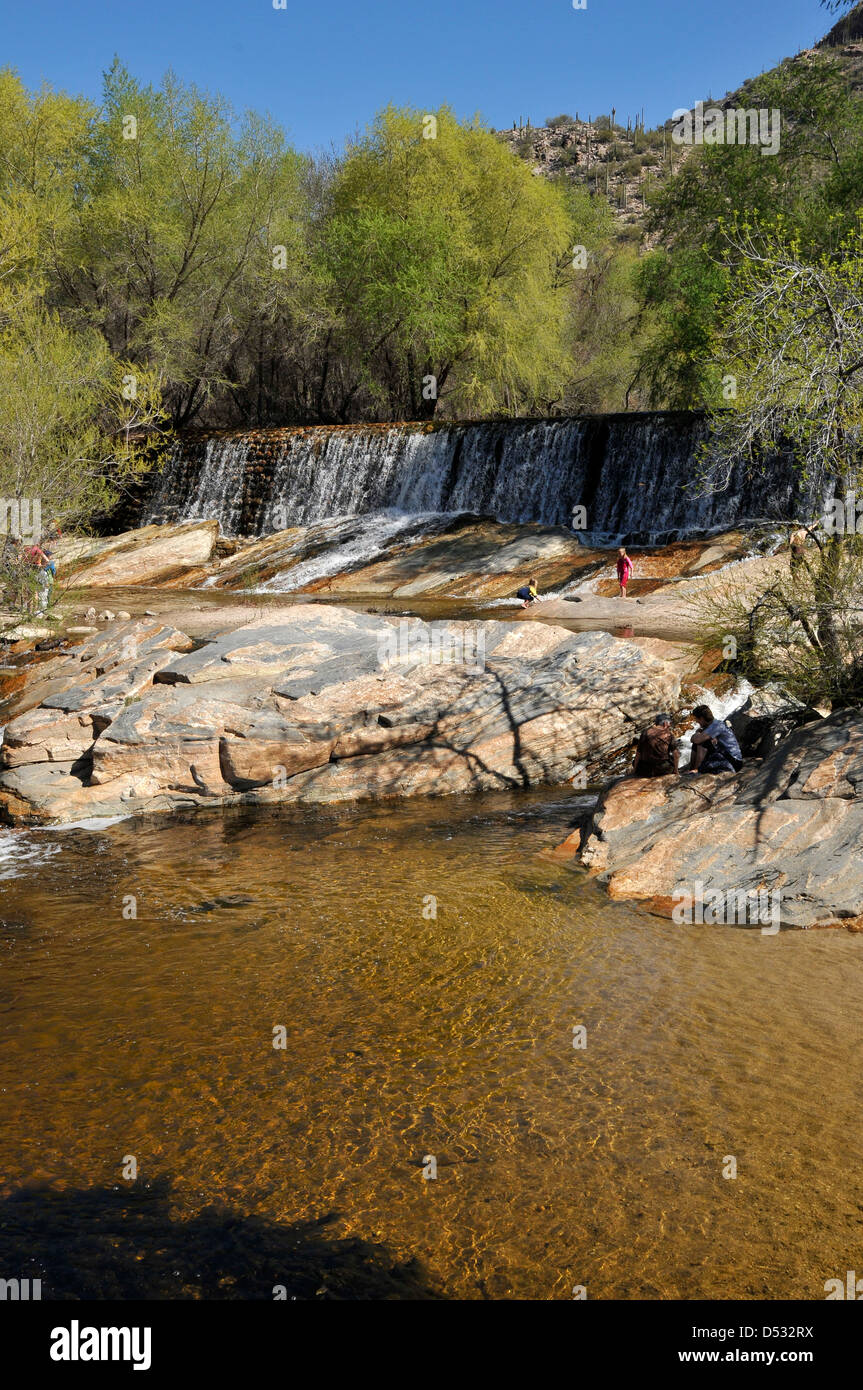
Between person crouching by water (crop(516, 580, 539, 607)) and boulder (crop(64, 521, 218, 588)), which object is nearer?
person crouching by water (crop(516, 580, 539, 607))

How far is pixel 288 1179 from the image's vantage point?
4.81 m

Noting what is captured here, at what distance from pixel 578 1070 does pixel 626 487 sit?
2522 centimetres

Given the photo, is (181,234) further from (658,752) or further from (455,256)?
(658,752)

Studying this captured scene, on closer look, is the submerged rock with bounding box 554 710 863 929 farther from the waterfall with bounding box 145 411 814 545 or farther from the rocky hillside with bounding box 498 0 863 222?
the rocky hillside with bounding box 498 0 863 222

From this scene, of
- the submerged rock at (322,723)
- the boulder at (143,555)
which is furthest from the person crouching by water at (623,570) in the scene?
the boulder at (143,555)

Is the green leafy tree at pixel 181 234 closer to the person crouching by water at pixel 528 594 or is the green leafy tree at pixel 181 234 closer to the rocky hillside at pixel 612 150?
the person crouching by water at pixel 528 594

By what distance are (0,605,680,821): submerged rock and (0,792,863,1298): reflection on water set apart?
266cm

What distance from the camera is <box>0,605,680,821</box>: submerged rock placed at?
452 inches

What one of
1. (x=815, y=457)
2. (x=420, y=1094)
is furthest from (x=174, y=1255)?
(x=815, y=457)

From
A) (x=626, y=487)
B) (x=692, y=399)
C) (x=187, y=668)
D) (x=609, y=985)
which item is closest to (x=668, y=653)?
(x=187, y=668)

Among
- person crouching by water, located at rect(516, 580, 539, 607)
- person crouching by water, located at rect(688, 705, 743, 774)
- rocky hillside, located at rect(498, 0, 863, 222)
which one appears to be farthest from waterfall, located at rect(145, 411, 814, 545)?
rocky hillside, located at rect(498, 0, 863, 222)

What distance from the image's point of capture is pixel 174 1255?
4.31 m

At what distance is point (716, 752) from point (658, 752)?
24.0 inches
